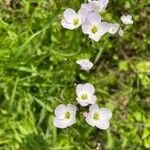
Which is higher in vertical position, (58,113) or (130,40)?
(130,40)

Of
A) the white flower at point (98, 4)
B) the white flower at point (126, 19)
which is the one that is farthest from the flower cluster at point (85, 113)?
the white flower at point (126, 19)

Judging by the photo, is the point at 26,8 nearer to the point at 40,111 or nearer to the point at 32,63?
the point at 32,63

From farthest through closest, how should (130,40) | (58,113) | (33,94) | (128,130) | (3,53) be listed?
(130,40) < (128,130) < (33,94) < (3,53) < (58,113)

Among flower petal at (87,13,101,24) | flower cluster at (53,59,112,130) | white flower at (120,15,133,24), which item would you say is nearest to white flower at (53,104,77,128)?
flower cluster at (53,59,112,130)

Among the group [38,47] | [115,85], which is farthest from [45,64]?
[115,85]

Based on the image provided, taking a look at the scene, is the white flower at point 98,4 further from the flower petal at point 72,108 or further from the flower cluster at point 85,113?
the flower petal at point 72,108

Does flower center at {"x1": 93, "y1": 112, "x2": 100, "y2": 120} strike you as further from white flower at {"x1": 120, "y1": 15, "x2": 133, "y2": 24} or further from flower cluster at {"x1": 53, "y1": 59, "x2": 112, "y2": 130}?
white flower at {"x1": 120, "y1": 15, "x2": 133, "y2": 24}

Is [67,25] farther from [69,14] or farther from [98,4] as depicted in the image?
[98,4]
